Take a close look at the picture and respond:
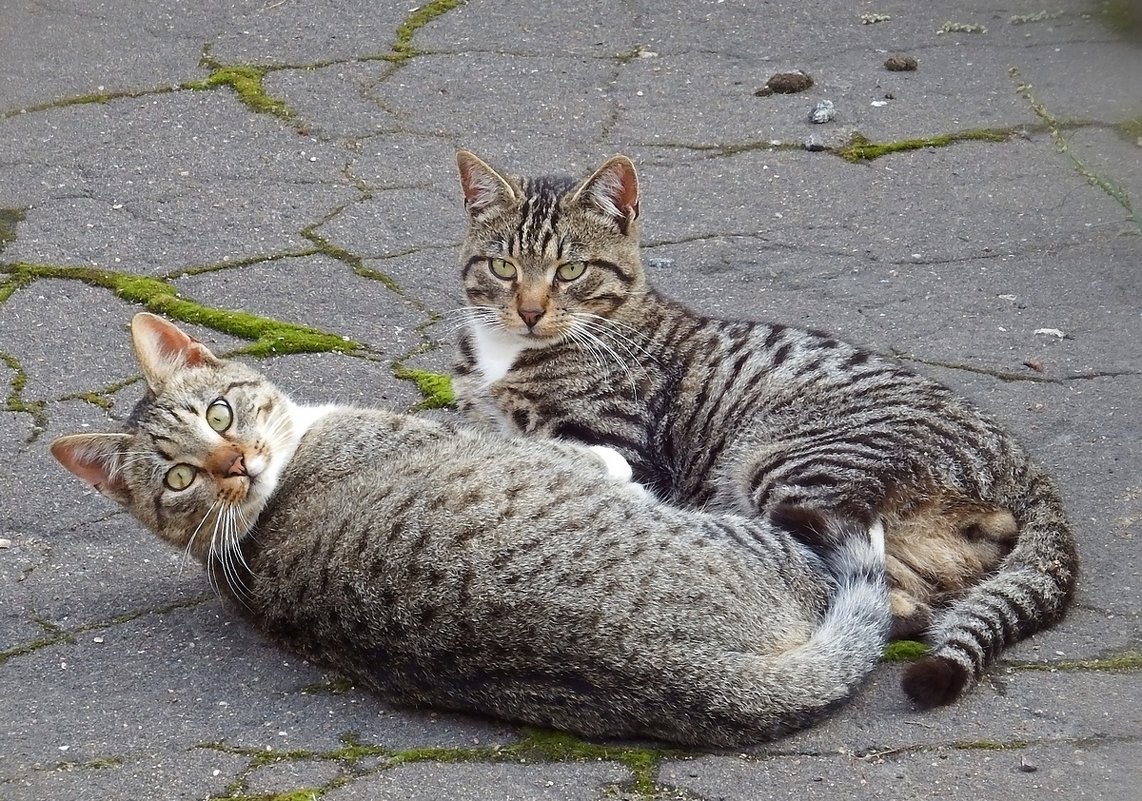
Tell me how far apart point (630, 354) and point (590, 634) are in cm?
160

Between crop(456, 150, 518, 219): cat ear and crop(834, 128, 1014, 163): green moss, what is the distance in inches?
117

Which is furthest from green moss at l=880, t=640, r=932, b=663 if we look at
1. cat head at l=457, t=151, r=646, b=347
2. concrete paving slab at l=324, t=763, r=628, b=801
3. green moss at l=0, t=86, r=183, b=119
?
green moss at l=0, t=86, r=183, b=119

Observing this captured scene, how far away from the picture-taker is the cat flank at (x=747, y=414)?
370 cm

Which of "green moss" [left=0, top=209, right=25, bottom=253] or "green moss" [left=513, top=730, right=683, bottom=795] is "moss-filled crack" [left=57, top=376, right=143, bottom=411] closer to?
"green moss" [left=0, top=209, right=25, bottom=253]

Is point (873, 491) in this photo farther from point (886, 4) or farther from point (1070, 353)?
point (886, 4)

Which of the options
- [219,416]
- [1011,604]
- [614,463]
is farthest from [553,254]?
[1011,604]

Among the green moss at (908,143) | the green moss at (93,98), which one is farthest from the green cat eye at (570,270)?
the green moss at (93,98)

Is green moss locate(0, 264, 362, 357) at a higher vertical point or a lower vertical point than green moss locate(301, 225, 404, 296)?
lower

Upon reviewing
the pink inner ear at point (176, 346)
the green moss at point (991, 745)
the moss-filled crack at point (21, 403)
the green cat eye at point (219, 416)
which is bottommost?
the moss-filled crack at point (21, 403)

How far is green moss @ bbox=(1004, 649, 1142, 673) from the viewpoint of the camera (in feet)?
11.3

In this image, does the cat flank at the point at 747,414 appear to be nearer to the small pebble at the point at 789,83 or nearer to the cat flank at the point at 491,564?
the cat flank at the point at 491,564

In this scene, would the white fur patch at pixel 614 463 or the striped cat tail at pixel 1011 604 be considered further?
the white fur patch at pixel 614 463

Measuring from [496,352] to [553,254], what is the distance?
0.41 metres

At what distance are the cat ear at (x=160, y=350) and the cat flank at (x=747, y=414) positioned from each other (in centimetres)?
100
